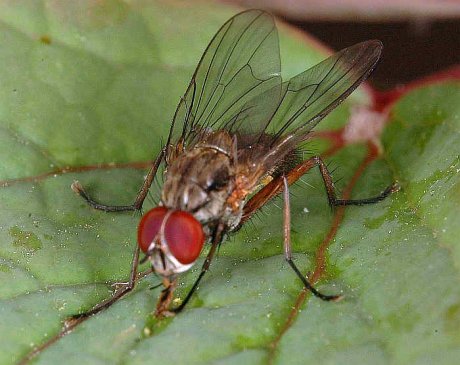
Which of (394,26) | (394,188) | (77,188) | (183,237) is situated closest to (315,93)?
(394,188)

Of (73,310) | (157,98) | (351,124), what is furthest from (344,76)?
(73,310)

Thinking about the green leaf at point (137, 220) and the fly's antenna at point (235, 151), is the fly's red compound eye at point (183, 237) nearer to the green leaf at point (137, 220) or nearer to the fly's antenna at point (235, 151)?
the green leaf at point (137, 220)

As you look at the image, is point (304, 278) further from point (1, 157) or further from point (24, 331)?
point (1, 157)

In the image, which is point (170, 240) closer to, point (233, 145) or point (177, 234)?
point (177, 234)

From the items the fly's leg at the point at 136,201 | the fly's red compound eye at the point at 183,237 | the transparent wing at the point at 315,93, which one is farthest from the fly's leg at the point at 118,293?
the transparent wing at the point at 315,93

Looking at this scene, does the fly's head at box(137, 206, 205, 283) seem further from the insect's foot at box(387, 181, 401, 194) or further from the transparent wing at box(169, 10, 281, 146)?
the insect's foot at box(387, 181, 401, 194)
